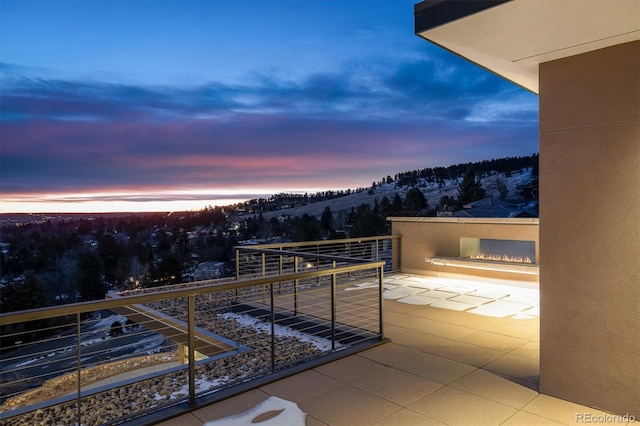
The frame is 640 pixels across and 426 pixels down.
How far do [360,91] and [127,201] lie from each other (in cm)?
1320

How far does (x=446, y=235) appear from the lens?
335 inches

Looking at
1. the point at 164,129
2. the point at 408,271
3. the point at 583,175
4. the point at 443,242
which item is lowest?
the point at 408,271

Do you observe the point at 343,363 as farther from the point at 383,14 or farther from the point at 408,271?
the point at 383,14

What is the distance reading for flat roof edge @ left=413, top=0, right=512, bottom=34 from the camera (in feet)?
7.47

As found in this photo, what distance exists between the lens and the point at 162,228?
24156 mm

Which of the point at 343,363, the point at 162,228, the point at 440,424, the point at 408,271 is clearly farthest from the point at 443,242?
the point at 162,228

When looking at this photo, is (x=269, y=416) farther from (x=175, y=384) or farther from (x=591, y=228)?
(x=591, y=228)

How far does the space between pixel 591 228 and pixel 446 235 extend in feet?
19.1

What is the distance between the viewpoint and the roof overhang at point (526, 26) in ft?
7.12

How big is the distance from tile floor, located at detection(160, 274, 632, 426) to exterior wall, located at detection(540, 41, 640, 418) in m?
0.32

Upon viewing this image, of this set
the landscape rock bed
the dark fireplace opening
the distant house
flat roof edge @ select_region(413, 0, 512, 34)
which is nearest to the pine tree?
the distant house

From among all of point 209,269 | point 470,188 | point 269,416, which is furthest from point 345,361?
point 470,188

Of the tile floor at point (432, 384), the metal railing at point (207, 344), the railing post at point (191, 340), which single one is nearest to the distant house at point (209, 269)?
the metal railing at point (207, 344)

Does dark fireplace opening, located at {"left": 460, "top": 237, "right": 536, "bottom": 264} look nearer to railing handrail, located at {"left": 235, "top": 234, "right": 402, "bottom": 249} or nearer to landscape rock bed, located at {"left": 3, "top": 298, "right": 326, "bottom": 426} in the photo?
railing handrail, located at {"left": 235, "top": 234, "right": 402, "bottom": 249}
